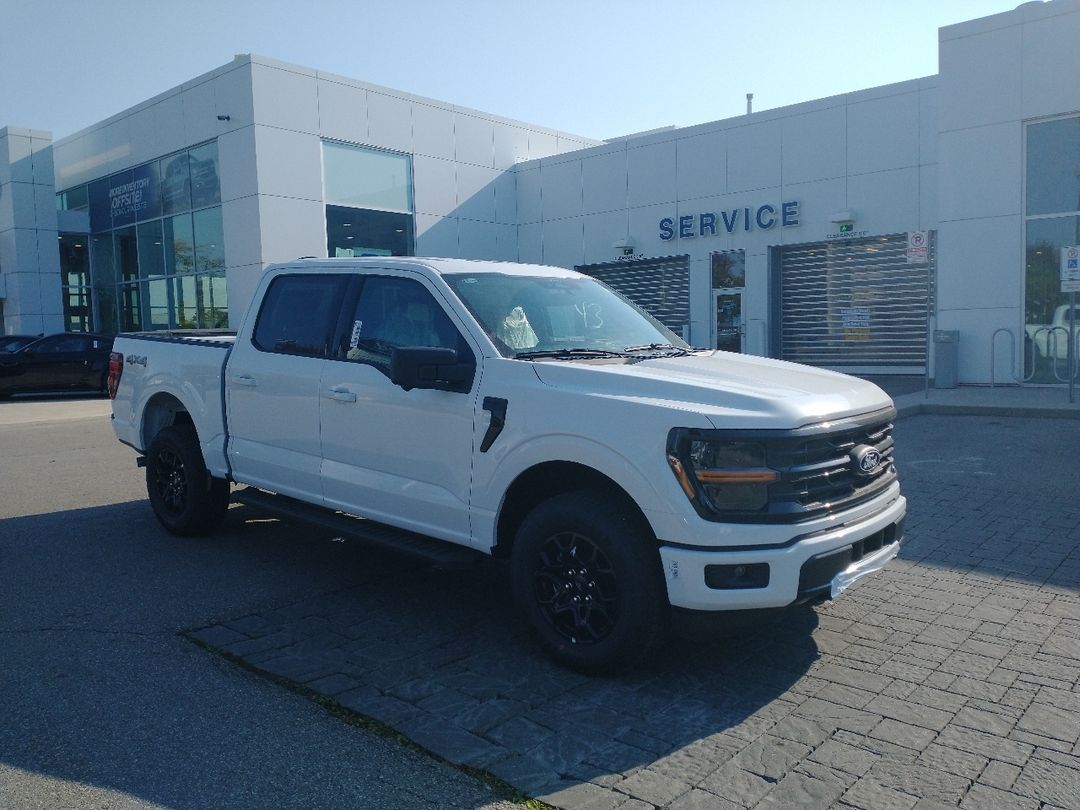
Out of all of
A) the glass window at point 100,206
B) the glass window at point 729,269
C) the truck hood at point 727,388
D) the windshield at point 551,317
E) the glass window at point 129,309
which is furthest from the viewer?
the glass window at point 100,206

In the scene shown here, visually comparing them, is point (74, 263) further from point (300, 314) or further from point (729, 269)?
point (300, 314)

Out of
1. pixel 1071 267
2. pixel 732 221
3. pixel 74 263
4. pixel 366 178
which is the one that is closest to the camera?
pixel 1071 267

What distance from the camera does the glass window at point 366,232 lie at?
981 inches

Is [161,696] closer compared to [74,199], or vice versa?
[161,696]

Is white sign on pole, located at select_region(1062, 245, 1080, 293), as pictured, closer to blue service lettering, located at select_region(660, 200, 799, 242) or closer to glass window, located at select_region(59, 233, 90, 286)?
blue service lettering, located at select_region(660, 200, 799, 242)

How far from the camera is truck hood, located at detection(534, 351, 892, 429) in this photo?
155 inches

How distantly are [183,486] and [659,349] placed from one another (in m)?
3.82

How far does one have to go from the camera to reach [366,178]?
25.5 m

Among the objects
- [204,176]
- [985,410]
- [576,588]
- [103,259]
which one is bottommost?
[985,410]

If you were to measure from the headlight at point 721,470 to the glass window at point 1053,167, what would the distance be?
52.3 feet

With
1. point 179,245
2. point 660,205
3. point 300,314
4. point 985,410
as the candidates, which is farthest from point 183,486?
point 179,245

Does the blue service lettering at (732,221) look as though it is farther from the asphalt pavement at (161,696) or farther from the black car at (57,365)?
the asphalt pavement at (161,696)

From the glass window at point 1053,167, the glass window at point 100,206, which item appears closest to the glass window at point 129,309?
the glass window at point 100,206

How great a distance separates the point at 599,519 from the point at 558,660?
0.75 meters
